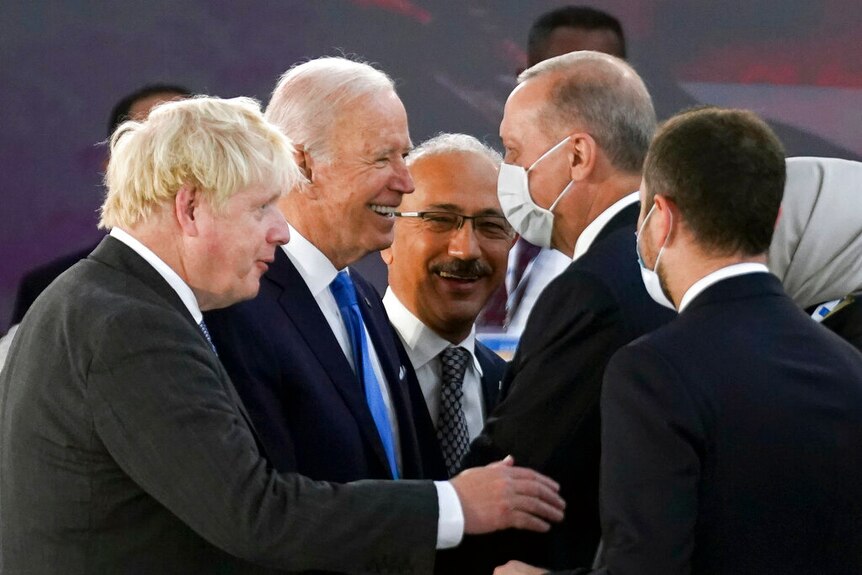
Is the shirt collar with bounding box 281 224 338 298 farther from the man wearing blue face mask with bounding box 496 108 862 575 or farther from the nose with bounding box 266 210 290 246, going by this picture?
the man wearing blue face mask with bounding box 496 108 862 575

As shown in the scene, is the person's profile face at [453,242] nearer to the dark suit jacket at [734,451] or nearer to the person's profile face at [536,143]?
the person's profile face at [536,143]

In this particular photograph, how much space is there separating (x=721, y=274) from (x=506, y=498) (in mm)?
541

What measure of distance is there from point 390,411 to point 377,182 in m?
0.44

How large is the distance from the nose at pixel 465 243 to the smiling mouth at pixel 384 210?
0.35 m

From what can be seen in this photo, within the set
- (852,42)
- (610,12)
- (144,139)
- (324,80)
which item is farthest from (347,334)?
(852,42)

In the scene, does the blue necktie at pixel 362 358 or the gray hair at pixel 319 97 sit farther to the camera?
the gray hair at pixel 319 97

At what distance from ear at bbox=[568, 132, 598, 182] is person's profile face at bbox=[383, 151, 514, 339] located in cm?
47

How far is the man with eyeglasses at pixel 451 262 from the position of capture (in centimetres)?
287

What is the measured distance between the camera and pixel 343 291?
2459mm

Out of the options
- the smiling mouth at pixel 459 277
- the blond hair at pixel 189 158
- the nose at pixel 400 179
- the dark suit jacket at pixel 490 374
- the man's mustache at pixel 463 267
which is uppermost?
the blond hair at pixel 189 158

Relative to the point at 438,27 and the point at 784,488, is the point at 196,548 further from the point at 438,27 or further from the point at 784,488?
the point at 438,27

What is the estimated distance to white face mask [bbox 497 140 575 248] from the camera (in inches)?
98.0

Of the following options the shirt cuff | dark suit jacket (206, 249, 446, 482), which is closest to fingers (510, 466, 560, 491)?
the shirt cuff

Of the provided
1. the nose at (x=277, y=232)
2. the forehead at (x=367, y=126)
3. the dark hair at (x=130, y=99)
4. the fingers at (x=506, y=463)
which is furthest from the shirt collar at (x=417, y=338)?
the dark hair at (x=130, y=99)
